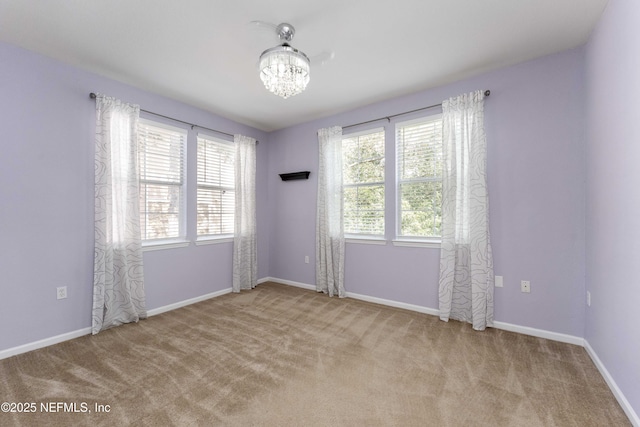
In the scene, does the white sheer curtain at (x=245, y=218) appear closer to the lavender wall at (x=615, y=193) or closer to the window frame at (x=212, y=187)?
the window frame at (x=212, y=187)

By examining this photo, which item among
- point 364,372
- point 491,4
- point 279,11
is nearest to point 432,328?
point 364,372

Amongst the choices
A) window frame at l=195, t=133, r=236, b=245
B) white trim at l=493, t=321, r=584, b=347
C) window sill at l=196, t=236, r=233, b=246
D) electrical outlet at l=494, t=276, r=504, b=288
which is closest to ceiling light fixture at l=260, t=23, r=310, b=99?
window frame at l=195, t=133, r=236, b=245

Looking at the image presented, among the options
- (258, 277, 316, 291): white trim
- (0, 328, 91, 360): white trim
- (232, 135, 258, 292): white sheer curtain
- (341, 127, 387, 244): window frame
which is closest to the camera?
(0, 328, 91, 360): white trim

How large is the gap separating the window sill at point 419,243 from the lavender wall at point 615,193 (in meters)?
1.27

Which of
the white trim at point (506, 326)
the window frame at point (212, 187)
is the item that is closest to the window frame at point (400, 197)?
the white trim at point (506, 326)

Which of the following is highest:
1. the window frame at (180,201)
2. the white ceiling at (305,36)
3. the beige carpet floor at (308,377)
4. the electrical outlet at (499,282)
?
the white ceiling at (305,36)

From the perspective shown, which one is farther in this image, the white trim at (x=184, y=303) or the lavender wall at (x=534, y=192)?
the white trim at (x=184, y=303)

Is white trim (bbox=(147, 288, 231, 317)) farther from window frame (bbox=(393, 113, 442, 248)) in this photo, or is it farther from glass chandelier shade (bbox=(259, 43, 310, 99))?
glass chandelier shade (bbox=(259, 43, 310, 99))

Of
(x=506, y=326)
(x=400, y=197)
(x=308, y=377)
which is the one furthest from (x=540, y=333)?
(x=308, y=377)

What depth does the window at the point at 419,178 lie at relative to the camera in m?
3.15

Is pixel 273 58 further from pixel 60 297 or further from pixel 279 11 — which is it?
pixel 60 297

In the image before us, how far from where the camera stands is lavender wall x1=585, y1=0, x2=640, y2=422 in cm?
150

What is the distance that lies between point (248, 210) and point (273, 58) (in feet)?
8.79

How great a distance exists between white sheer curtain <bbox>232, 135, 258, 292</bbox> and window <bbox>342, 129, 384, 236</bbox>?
151 centimetres
